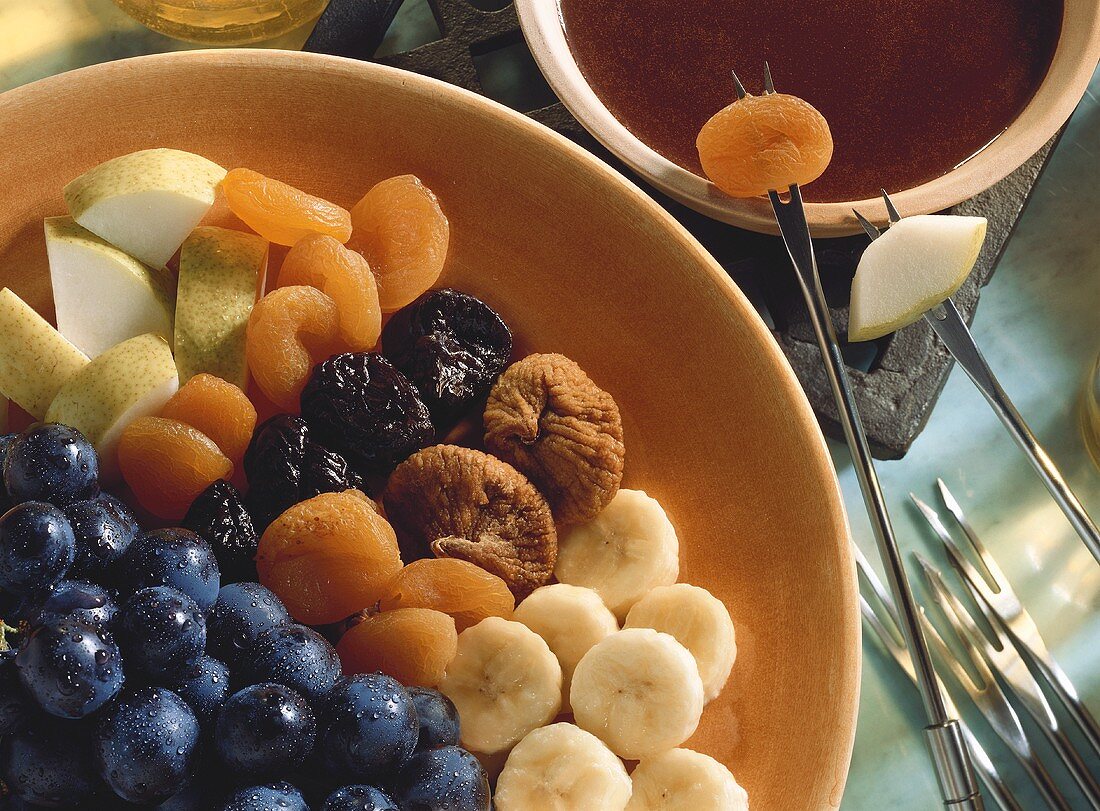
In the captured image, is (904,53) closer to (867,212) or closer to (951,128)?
(951,128)

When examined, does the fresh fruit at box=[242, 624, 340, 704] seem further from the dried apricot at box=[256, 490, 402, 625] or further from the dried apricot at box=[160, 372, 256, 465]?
the dried apricot at box=[160, 372, 256, 465]

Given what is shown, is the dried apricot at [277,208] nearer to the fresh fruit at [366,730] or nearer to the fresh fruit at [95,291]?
the fresh fruit at [95,291]

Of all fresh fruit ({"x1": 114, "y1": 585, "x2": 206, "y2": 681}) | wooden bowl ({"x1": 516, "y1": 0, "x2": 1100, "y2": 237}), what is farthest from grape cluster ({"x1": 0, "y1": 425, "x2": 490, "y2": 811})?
wooden bowl ({"x1": 516, "y1": 0, "x2": 1100, "y2": 237})

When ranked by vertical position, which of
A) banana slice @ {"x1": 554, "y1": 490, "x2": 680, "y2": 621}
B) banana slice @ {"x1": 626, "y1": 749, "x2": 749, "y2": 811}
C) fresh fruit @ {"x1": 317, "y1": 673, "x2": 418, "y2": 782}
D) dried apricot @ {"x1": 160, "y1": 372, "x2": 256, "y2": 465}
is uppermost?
dried apricot @ {"x1": 160, "y1": 372, "x2": 256, "y2": 465}

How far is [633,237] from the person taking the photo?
4.21 feet

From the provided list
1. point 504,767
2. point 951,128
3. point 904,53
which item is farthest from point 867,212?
point 504,767

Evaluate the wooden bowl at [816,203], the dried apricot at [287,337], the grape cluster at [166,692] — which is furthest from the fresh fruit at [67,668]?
the wooden bowl at [816,203]

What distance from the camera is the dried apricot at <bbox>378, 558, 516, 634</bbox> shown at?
1059mm

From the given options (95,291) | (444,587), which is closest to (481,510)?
(444,587)

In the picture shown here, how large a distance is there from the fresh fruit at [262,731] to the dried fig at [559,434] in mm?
424

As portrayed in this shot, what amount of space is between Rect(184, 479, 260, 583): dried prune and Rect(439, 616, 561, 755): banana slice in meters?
0.24

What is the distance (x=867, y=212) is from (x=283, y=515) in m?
0.83

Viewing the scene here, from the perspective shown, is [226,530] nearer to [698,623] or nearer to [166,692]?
[166,692]

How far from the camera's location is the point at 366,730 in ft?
2.80
